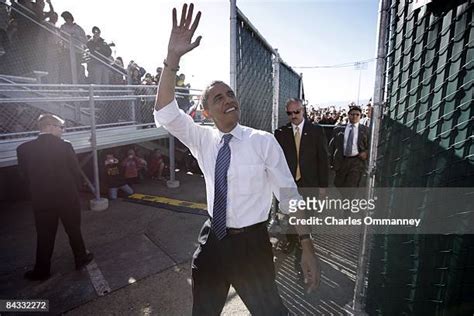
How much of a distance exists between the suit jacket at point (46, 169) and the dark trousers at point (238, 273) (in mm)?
2423

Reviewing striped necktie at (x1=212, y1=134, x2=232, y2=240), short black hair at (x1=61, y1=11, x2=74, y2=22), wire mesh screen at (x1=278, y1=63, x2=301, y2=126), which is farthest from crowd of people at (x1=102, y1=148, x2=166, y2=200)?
striped necktie at (x1=212, y1=134, x2=232, y2=240)

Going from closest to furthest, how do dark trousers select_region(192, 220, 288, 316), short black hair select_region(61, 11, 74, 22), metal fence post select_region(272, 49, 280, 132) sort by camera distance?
dark trousers select_region(192, 220, 288, 316) < metal fence post select_region(272, 49, 280, 132) < short black hair select_region(61, 11, 74, 22)

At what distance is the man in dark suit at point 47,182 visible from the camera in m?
3.41

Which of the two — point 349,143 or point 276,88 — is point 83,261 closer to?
point 276,88

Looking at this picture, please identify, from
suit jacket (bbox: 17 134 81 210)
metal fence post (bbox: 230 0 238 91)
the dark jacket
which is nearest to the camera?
metal fence post (bbox: 230 0 238 91)

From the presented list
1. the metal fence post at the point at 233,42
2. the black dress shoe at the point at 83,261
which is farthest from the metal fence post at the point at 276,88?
the black dress shoe at the point at 83,261

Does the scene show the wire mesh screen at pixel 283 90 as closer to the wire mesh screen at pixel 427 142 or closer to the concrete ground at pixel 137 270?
the concrete ground at pixel 137 270

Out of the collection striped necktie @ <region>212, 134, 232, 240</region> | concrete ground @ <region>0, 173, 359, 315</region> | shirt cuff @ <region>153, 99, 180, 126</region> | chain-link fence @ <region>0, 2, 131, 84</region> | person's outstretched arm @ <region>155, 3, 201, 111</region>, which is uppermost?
chain-link fence @ <region>0, 2, 131, 84</region>

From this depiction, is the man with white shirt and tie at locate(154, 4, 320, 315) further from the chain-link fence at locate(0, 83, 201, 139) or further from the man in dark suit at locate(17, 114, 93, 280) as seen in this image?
the chain-link fence at locate(0, 83, 201, 139)

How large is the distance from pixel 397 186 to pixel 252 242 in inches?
49.3

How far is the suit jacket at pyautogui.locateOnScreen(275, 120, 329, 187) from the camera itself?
3693 millimetres

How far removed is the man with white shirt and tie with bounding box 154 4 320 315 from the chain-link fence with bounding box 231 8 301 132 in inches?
48.7

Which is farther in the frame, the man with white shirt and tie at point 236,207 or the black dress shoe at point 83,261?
the black dress shoe at point 83,261

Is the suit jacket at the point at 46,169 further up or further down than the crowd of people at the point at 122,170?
further up
